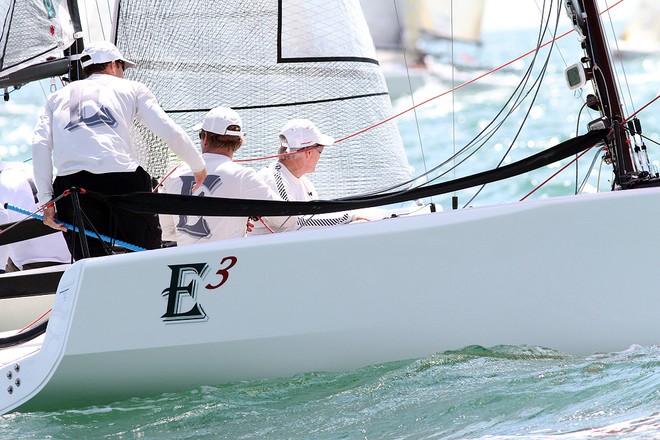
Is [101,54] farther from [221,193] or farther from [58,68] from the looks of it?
[58,68]

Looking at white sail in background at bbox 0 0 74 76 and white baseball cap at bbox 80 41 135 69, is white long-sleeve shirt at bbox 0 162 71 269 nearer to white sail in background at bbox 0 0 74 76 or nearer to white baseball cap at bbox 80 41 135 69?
white sail in background at bbox 0 0 74 76

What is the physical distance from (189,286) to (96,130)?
29.3 inches

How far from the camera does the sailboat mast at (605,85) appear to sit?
3.64m

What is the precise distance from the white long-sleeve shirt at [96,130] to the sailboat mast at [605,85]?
3.98 feet

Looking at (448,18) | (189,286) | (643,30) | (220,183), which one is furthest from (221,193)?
(448,18)

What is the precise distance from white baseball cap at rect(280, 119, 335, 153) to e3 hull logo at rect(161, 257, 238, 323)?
83cm

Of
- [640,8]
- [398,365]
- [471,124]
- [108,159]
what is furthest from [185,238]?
[640,8]

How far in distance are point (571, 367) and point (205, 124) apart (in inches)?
54.1

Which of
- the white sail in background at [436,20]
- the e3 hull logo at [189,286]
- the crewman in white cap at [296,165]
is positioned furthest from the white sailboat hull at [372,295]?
the white sail in background at [436,20]

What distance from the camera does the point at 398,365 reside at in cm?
346

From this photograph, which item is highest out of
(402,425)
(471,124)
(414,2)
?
(414,2)

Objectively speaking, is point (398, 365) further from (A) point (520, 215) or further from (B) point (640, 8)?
(B) point (640, 8)

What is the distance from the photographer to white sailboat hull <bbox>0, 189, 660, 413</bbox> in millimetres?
3365

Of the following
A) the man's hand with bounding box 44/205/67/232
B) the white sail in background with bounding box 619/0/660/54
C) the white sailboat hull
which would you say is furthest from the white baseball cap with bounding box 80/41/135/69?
the white sail in background with bounding box 619/0/660/54
